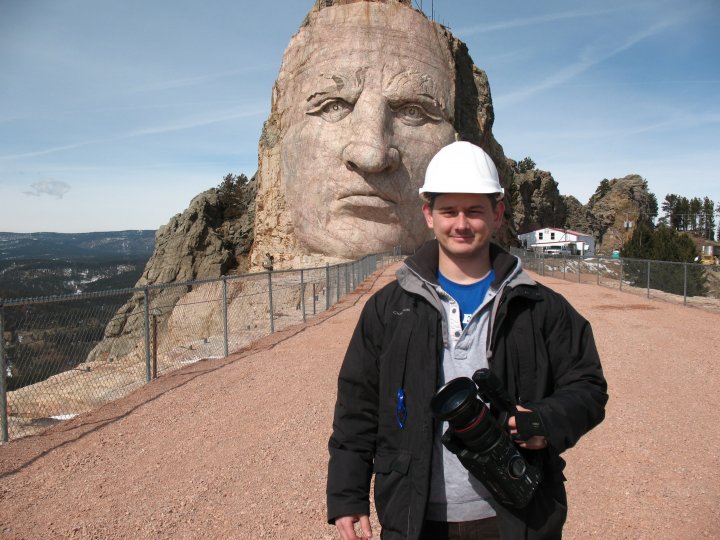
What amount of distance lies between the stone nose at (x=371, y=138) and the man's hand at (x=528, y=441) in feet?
55.4

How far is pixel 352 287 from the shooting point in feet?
60.1

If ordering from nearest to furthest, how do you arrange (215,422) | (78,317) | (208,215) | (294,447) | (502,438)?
(502,438)
(294,447)
(215,422)
(78,317)
(208,215)

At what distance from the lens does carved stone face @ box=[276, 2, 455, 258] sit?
19.1 m

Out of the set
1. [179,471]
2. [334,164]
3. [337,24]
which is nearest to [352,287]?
[334,164]

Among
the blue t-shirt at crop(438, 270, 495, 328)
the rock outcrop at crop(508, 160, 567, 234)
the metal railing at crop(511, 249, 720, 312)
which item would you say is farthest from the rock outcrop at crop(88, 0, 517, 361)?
the rock outcrop at crop(508, 160, 567, 234)

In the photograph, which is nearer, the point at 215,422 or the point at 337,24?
the point at 215,422

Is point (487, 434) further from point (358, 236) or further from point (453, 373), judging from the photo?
point (358, 236)

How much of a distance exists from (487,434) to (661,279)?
16.5m

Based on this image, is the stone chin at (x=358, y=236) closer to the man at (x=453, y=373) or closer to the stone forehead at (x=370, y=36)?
the stone forehead at (x=370, y=36)

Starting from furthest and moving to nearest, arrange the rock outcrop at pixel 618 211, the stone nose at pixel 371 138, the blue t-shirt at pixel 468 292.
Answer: the rock outcrop at pixel 618 211 < the stone nose at pixel 371 138 < the blue t-shirt at pixel 468 292

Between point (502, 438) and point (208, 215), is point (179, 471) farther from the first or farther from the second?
point (208, 215)

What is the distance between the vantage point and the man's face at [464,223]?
2195 mm

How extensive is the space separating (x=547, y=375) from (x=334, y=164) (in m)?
18.0

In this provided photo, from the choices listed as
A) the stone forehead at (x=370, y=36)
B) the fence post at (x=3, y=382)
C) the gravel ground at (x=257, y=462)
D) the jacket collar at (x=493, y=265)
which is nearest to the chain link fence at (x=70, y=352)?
the fence post at (x=3, y=382)
